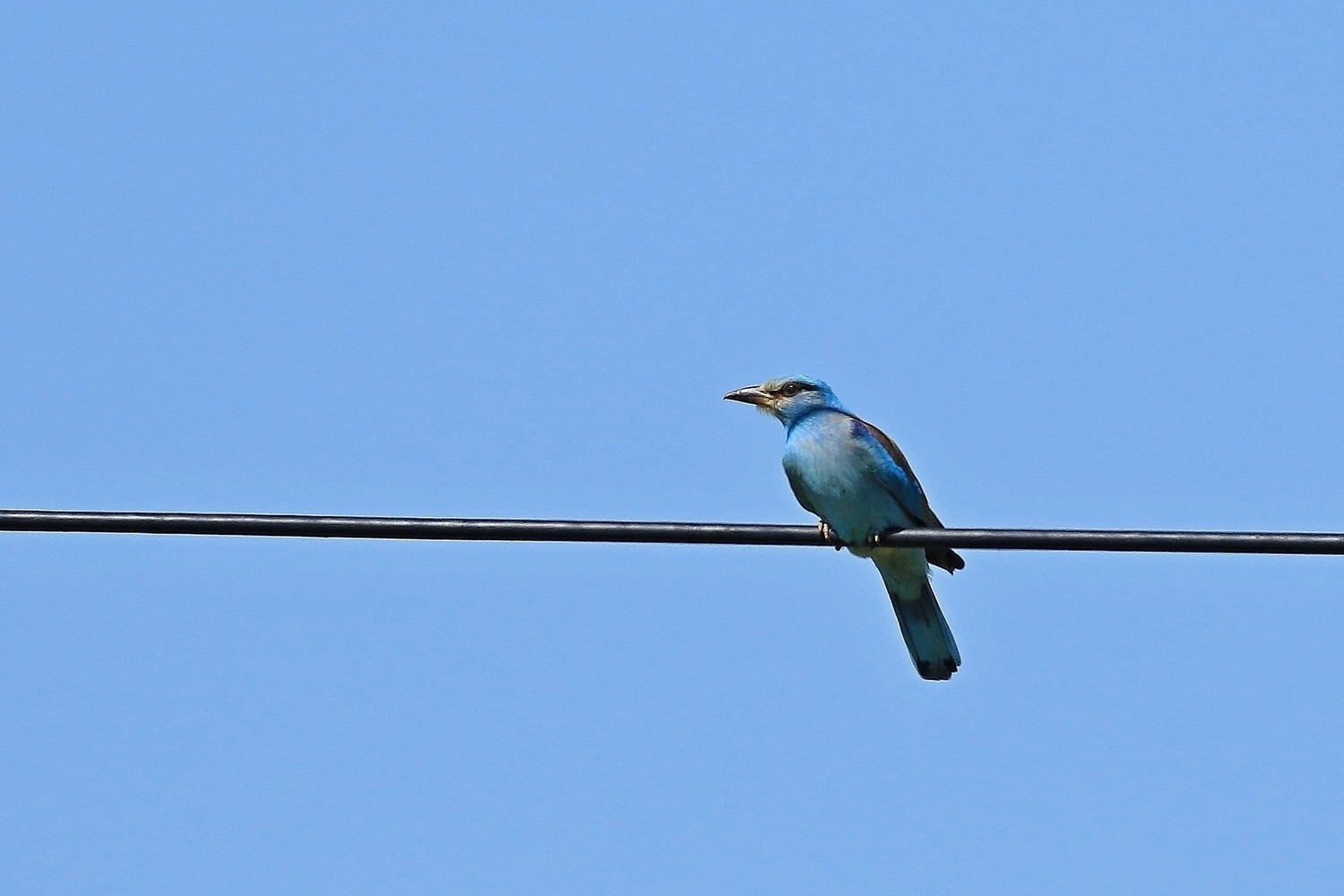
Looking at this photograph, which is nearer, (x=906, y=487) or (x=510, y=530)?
(x=510, y=530)

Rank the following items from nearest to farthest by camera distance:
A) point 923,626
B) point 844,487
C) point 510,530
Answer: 1. point 510,530
2. point 844,487
3. point 923,626

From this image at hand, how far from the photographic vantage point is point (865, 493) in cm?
985

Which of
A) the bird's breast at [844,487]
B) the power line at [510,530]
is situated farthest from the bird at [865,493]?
the power line at [510,530]

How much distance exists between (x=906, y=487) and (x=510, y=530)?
386 centimetres

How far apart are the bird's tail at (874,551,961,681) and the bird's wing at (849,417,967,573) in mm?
361

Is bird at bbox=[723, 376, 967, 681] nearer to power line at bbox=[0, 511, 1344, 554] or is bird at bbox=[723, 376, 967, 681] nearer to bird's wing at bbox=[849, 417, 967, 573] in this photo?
bird's wing at bbox=[849, 417, 967, 573]

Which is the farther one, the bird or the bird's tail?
the bird's tail

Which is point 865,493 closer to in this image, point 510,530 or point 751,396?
point 751,396

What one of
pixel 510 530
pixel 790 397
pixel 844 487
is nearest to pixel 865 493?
pixel 844 487

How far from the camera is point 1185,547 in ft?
20.7

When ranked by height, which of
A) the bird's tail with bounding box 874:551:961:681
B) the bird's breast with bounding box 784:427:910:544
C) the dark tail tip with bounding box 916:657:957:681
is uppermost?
the bird's breast with bounding box 784:427:910:544

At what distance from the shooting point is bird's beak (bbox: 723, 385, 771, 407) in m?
10.7

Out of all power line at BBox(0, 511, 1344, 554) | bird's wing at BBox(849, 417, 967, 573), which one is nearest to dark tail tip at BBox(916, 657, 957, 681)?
bird's wing at BBox(849, 417, 967, 573)

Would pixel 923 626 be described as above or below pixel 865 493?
below
